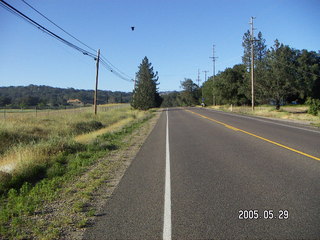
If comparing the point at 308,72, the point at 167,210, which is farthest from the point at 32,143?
the point at 308,72

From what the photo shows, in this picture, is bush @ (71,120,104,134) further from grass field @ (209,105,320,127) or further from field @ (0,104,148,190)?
grass field @ (209,105,320,127)

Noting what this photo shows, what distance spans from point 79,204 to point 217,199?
8.39 feet

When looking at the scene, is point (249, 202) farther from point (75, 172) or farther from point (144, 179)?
point (75, 172)

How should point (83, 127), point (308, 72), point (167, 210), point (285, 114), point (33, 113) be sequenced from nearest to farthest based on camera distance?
point (167, 210)
point (83, 127)
point (285, 114)
point (33, 113)
point (308, 72)

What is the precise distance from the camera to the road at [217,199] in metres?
3.93

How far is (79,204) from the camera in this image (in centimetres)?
514

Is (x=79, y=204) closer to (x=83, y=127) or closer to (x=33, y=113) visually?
(x=83, y=127)

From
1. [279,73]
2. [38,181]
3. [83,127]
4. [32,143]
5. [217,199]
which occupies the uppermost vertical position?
[279,73]

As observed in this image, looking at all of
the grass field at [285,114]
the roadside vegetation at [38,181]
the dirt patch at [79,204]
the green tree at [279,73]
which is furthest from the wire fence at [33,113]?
the green tree at [279,73]

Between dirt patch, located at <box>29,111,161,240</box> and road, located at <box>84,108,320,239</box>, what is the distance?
21 cm

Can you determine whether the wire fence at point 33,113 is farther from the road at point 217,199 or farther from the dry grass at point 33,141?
the road at point 217,199

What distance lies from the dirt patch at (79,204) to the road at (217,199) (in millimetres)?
212

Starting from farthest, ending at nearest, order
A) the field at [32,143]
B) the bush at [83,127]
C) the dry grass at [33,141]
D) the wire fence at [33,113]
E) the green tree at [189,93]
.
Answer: the green tree at [189,93], the wire fence at [33,113], the bush at [83,127], the dry grass at [33,141], the field at [32,143]

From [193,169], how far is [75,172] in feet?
10.9
